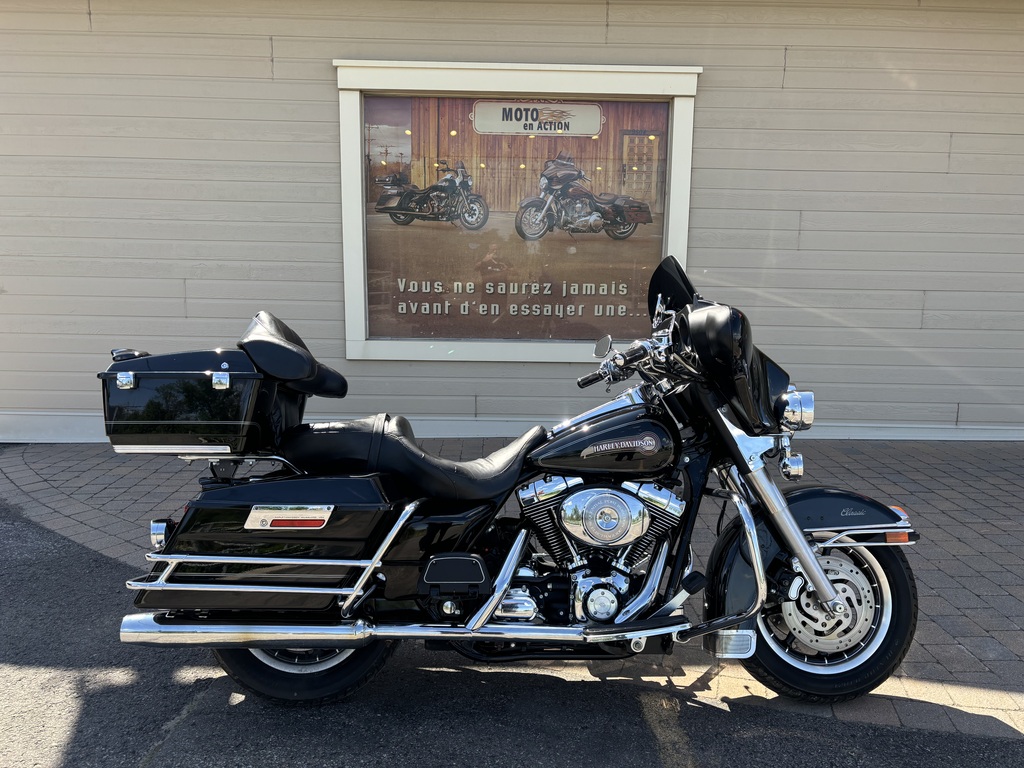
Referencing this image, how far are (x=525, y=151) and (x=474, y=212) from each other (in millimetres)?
664

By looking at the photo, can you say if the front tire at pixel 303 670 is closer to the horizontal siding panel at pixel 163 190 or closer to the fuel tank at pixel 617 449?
the fuel tank at pixel 617 449

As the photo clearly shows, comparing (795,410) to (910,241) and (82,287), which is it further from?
(82,287)

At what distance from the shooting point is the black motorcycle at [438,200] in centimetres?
599

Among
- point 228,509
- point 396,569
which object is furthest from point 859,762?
point 228,509

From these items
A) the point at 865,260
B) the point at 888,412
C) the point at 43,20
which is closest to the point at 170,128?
the point at 43,20

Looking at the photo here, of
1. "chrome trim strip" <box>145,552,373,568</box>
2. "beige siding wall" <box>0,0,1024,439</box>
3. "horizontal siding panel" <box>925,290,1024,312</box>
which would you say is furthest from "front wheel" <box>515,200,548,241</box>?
"chrome trim strip" <box>145,552,373,568</box>

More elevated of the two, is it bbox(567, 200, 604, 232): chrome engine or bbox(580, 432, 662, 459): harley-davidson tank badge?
bbox(567, 200, 604, 232): chrome engine

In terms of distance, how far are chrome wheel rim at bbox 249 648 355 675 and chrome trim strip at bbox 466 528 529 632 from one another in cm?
53

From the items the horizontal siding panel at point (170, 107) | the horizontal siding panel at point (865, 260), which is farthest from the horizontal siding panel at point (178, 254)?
the horizontal siding panel at point (865, 260)

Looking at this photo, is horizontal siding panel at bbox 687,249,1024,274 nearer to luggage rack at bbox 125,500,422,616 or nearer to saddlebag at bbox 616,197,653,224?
saddlebag at bbox 616,197,653,224

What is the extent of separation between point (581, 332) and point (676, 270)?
349 cm

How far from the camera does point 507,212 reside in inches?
238

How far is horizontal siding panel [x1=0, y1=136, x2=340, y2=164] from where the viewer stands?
5762mm

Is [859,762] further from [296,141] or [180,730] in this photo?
[296,141]
